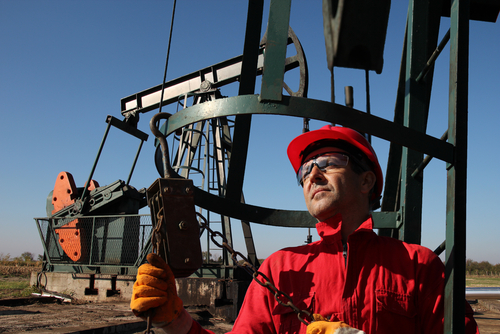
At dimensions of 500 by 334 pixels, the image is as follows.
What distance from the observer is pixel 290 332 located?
1502mm

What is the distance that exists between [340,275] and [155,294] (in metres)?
0.73

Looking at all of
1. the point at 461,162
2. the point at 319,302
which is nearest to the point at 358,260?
the point at 319,302

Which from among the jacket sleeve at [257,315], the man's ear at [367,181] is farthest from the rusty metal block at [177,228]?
the man's ear at [367,181]

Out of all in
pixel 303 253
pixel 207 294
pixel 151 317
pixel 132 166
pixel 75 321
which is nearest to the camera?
pixel 151 317

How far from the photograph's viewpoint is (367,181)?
1767 mm

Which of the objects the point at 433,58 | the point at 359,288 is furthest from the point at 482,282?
the point at 359,288

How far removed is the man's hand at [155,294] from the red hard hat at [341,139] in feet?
3.11

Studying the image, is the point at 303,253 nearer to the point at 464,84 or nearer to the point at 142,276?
the point at 142,276

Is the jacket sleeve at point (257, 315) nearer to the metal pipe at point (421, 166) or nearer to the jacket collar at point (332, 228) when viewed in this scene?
the jacket collar at point (332, 228)

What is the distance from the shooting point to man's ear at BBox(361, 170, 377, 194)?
5.73 feet

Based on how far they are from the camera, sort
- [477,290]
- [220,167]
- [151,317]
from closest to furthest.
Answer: [151,317]
[477,290]
[220,167]

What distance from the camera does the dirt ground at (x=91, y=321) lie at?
5.02 meters

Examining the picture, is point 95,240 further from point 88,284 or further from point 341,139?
point 341,139

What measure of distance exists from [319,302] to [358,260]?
0.74 feet
